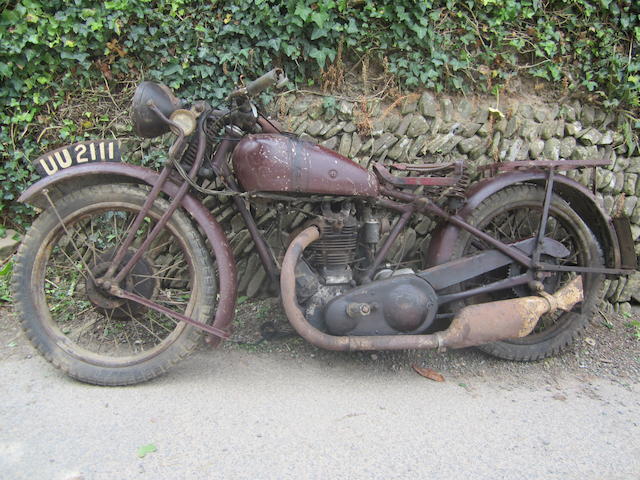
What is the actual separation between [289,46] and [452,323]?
85.7 inches

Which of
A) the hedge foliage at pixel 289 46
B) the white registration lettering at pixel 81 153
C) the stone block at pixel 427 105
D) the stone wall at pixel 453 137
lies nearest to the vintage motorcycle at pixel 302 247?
the white registration lettering at pixel 81 153

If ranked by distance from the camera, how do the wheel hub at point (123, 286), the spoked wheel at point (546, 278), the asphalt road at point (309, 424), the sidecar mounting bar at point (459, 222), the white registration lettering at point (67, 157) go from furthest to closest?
the spoked wheel at point (546, 278)
the sidecar mounting bar at point (459, 222)
the white registration lettering at point (67, 157)
the wheel hub at point (123, 286)
the asphalt road at point (309, 424)

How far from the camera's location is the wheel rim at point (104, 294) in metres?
2.62

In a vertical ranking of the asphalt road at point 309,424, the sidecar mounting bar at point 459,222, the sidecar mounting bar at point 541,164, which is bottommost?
the asphalt road at point 309,424

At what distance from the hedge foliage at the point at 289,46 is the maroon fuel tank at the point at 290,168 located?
959 millimetres

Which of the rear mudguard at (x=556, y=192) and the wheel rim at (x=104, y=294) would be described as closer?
the wheel rim at (x=104, y=294)

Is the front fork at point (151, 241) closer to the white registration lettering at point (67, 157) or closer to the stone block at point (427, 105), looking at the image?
the white registration lettering at point (67, 157)

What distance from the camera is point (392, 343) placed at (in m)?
2.61

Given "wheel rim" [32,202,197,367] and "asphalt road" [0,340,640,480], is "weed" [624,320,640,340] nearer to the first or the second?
"asphalt road" [0,340,640,480]

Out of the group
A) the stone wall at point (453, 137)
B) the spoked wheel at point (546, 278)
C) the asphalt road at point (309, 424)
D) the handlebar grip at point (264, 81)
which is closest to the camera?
the asphalt road at point (309, 424)

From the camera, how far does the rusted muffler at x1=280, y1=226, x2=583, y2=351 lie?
2572 mm

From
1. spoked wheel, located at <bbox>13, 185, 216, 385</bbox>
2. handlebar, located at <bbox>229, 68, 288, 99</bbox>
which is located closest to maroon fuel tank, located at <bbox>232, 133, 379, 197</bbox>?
handlebar, located at <bbox>229, 68, 288, 99</bbox>

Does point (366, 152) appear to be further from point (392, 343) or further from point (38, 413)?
point (38, 413)

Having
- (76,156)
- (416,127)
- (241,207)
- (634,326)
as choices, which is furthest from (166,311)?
(634,326)
